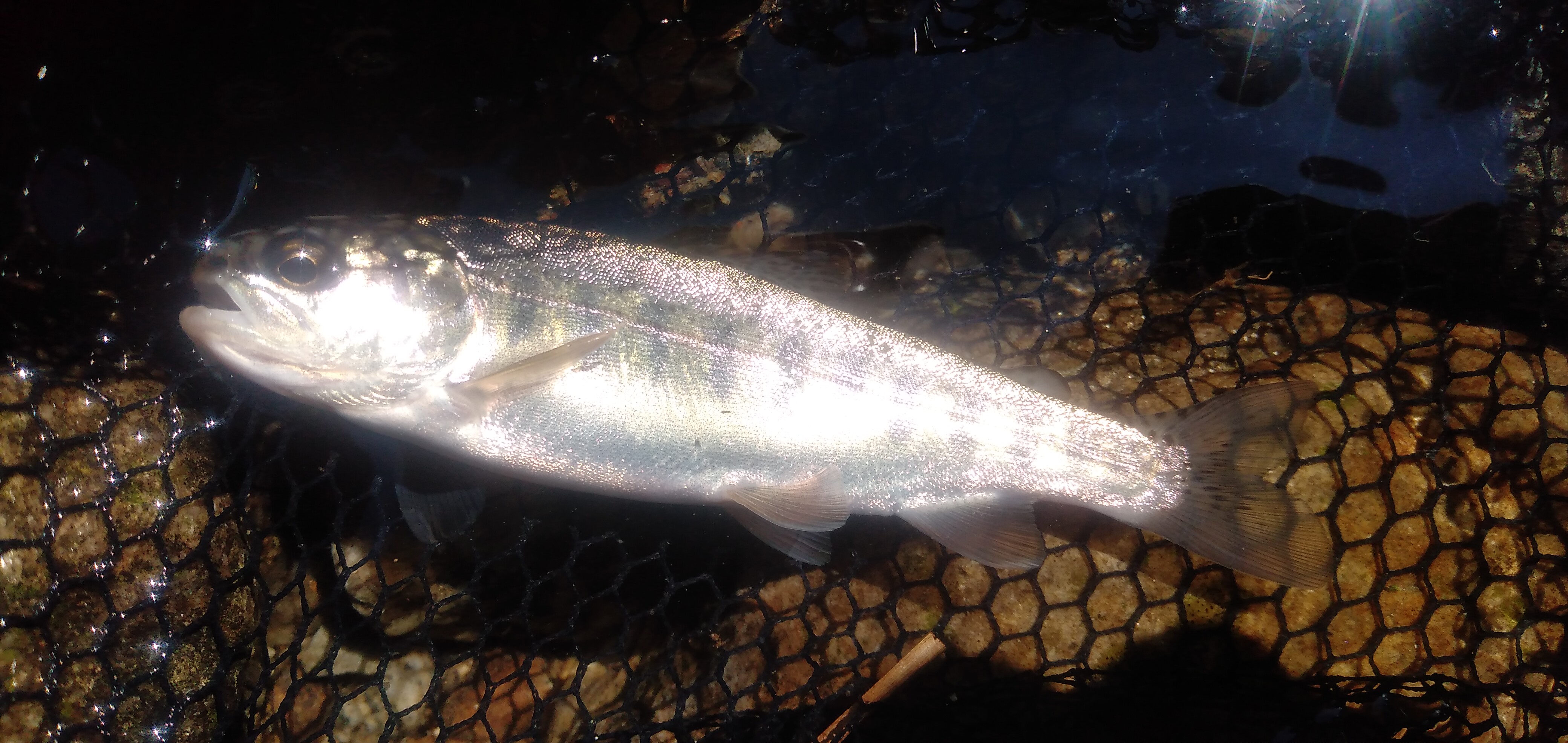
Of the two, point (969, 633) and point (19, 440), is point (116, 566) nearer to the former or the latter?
point (19, 440)

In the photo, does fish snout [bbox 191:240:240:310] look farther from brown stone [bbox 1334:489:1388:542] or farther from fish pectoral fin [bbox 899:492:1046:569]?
brown stone [bbox 1334:489:1388:542]

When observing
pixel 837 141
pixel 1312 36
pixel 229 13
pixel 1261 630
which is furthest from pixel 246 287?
pixel 1312 36

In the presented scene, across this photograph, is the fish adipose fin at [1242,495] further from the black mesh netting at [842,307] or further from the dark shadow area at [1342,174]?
the dark shadow area at [1342,174]

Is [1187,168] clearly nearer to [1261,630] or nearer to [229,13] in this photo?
[1261,630]

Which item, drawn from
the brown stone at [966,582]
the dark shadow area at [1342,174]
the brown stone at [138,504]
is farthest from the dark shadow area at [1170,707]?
the brown stone at [138,504]

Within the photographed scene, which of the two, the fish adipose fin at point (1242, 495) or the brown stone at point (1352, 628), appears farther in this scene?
the brown stone at point (1352, 628)

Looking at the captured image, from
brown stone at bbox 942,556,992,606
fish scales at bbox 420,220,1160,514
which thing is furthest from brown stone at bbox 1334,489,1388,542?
brown stone at bbox 942,556,992,606
